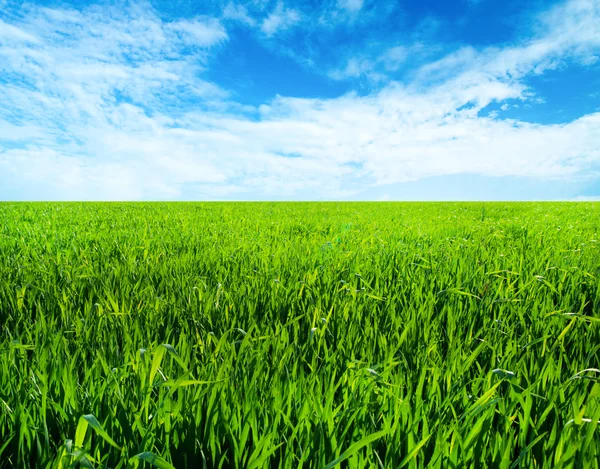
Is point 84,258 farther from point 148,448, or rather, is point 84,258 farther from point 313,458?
point 313,458

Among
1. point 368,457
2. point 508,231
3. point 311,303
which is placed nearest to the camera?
point 368,457

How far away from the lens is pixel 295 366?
1.49 m

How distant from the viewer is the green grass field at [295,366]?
3.54ft

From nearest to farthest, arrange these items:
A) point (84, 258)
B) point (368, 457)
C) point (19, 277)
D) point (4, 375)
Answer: point (368, 457), point (4, 375), point (19, 277), point (84, 258)

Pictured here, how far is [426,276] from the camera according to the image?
3.32 metres

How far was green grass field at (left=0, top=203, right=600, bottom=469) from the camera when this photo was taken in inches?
42.5

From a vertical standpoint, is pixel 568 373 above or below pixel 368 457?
below

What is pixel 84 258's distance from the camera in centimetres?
408

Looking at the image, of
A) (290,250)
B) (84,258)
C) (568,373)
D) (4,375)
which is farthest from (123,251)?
(568,373)

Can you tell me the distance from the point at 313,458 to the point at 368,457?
15 cm

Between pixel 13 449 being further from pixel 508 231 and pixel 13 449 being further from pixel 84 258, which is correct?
pixel 508 231

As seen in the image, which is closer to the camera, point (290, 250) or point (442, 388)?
point (442, 388)

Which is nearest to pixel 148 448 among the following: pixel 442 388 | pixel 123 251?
pixel 442 388

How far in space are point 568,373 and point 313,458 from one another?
1.33 meters
